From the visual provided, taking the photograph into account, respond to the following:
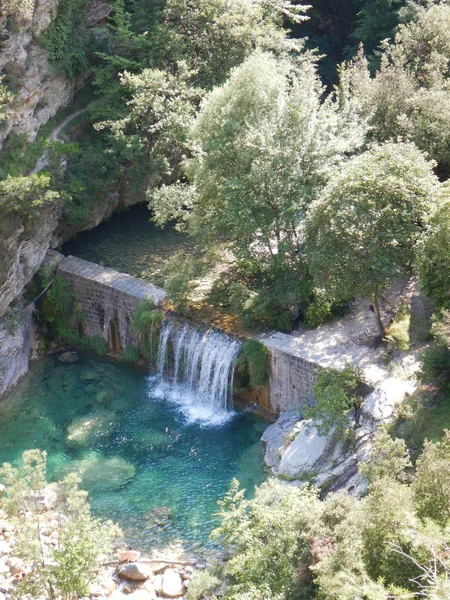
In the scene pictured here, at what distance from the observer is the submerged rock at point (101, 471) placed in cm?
1870

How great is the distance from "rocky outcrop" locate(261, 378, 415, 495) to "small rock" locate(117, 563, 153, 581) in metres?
4.44

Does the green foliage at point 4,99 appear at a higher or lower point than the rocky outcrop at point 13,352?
higher

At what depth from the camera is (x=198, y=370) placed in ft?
73.6

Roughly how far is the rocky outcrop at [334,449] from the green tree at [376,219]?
9.44 ft

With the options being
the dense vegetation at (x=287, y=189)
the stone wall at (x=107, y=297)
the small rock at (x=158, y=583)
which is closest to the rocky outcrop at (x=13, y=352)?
the dense vegetation at (x=287, y=189)

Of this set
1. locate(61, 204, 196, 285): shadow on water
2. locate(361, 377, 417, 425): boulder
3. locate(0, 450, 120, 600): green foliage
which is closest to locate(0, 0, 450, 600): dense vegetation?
locate(361, 377, 417, 425): boulder

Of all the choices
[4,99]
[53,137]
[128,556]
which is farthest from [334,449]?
[53,137]

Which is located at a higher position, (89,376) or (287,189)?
(287,189)

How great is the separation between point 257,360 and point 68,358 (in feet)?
25.4

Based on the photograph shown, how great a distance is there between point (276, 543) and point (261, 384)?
817 centimetres

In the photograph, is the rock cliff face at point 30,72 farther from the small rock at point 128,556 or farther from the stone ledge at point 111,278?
the small rock at point 128,556

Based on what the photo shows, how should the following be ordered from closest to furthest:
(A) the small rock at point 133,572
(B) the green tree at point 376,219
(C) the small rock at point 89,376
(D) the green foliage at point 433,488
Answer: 1. (D) the green foliage at point 433,488
2. (A) the small rock at point 133,572
3. (B) the green tree at point 376,219
4. (C) the small rock at point 89,376

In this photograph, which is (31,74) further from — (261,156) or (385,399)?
(385,399)

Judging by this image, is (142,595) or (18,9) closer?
(142,595)
